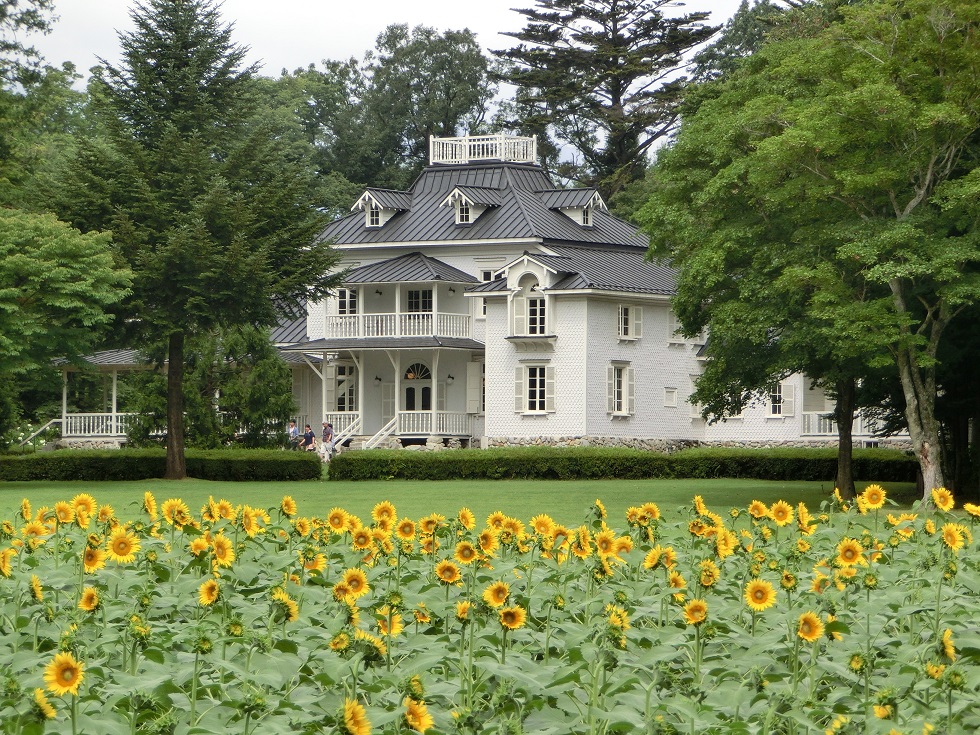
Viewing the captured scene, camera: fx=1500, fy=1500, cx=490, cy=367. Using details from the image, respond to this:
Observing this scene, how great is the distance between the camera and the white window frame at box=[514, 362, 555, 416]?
49094 millimetres

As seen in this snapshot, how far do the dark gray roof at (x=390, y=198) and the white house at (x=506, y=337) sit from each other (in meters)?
0.08

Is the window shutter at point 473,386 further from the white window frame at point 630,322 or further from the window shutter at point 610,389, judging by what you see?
the white window frame at point 630,322

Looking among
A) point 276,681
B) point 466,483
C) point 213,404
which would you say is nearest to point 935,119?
point 466,483

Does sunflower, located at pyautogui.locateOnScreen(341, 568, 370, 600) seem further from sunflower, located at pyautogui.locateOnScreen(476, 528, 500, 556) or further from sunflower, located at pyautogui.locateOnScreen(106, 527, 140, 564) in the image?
sunflower, located at pyautogui.locateOnScreen(106, 527, 140, 564)

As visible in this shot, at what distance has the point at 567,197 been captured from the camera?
55062mm

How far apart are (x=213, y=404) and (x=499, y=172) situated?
18350 millimetres

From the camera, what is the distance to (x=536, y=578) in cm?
870

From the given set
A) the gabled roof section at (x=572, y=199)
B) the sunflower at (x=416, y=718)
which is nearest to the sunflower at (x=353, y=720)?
the sunflower at (x=416, y=718)

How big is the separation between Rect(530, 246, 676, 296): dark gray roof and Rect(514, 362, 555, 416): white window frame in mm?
2820

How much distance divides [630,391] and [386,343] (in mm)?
8372

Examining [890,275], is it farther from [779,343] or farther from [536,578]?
[536,578]

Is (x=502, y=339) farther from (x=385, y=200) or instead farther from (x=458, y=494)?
(x=458, y=494)

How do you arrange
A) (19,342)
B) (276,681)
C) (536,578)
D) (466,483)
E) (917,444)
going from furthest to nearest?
(466,483)
(19,342)
(917,444)
(536,578)
(276,681)

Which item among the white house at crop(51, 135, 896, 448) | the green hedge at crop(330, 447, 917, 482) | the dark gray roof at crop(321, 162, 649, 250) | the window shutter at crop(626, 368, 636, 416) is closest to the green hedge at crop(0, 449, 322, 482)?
the green hedge at crop(330, 447, 917, 482)
